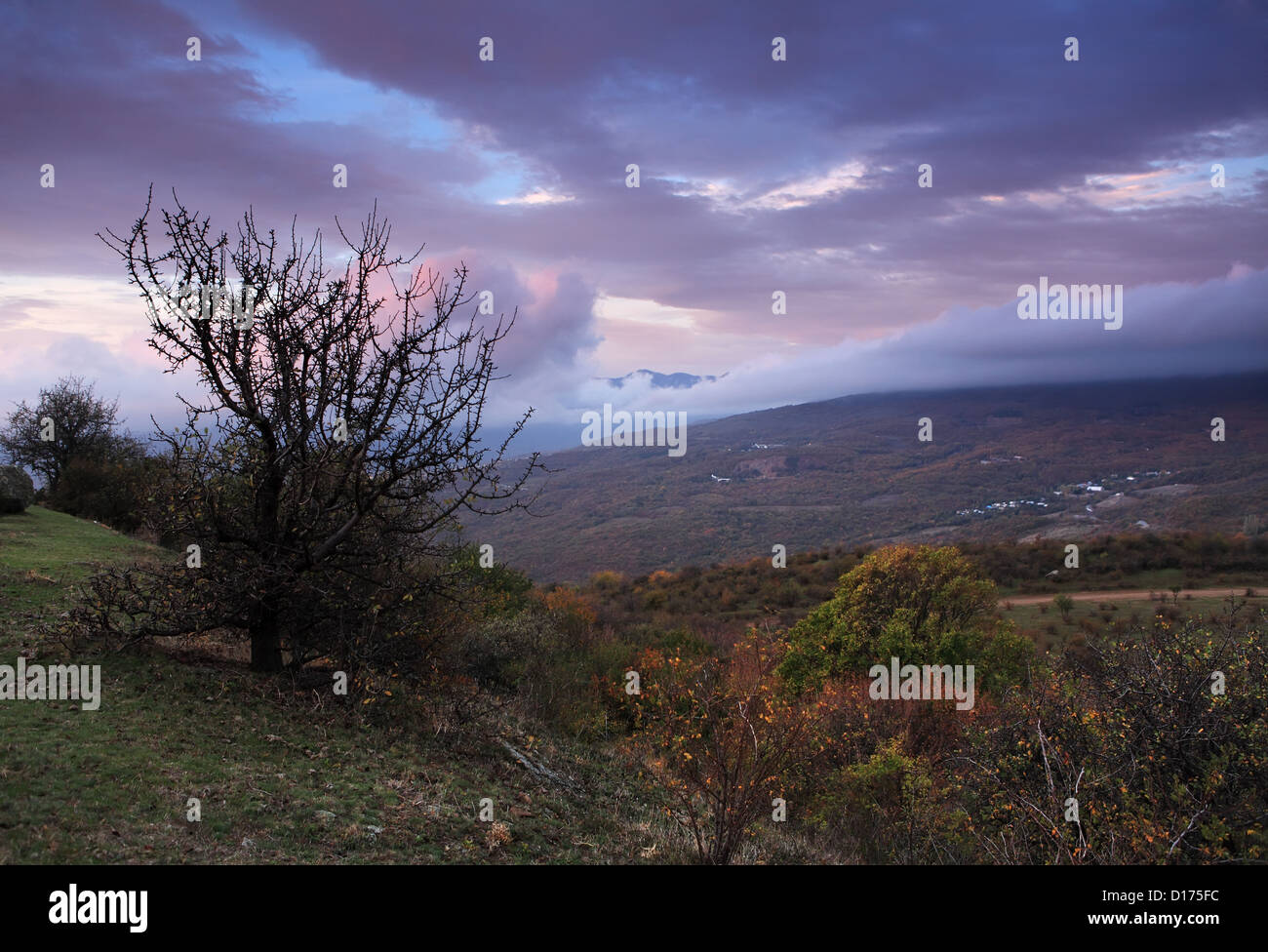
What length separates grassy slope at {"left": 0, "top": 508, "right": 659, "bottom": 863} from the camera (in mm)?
6301

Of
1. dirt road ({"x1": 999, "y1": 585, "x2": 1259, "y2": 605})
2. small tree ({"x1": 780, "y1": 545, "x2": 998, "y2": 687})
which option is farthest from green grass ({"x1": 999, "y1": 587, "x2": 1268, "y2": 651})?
small tree ({"x1": 780, "y1": 545, "x2": 998, "y2": 687})

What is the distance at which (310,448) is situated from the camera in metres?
10.9

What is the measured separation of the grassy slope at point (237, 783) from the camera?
6.30m

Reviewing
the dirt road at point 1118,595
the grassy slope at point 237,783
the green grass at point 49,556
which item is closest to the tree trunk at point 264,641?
the grassy slope at point 237,783

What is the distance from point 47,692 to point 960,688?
2321 centimetres

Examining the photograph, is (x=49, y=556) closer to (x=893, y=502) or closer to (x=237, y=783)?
(x=237, y=783)

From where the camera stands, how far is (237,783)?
25.1 ft

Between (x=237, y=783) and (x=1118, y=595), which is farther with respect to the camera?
(x=1118, y=595)

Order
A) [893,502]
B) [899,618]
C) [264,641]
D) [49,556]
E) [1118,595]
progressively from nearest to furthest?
1. [264,641]
2. [49,556]
3. [899,618]
4. [1118,595]
5. [893,502]

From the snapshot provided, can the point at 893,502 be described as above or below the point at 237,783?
below


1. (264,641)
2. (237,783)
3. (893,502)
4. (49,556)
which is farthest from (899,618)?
(893,502)

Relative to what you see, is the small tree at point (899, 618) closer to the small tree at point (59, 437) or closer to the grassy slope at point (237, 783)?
the grassy slope at point (237, 783)

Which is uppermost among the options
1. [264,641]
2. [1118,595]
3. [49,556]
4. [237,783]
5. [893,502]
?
[49,556]
